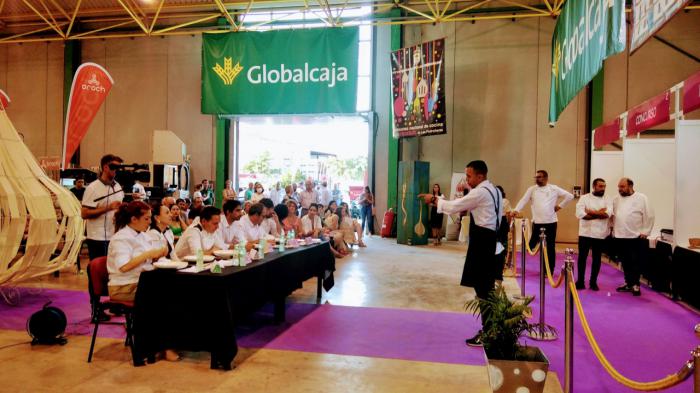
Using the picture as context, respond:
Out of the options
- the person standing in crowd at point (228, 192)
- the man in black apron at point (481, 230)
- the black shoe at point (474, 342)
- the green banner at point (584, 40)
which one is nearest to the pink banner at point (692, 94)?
the green banner at point (584, 40)

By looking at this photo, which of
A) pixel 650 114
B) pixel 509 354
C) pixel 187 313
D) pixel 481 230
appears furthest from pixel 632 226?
pixel 187 313

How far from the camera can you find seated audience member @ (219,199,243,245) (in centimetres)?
529

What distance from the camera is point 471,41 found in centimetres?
1248

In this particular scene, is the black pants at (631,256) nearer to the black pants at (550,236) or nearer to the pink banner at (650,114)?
the black pants at (550,236)

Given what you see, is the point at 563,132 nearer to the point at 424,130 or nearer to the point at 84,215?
the point at 424,130

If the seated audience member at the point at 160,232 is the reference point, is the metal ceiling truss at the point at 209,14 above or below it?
above

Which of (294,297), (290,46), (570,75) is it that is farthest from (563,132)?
(294,297)

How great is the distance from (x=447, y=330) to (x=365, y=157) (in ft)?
31.1

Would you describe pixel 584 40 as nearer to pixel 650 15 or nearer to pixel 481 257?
pixel 650 15

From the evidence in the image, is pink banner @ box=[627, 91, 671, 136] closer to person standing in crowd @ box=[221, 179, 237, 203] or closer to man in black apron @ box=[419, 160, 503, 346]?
man in black apron @ box=[419, 160, 503, 346]

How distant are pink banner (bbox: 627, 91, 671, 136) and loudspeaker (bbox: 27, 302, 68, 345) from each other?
6.96 metres

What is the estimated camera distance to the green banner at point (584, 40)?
3.33 meters

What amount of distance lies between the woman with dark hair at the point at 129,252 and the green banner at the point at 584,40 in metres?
3.42

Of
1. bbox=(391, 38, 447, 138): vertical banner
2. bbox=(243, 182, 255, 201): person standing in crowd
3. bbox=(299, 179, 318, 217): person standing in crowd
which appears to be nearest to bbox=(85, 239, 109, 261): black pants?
bbox=(391, 38, 447, 138): vertical banner
